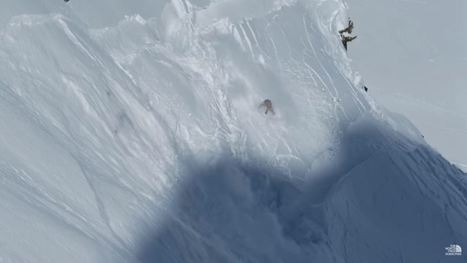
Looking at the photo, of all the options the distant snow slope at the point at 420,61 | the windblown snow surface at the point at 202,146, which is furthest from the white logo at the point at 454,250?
the distant snow slope at the point at 420,61

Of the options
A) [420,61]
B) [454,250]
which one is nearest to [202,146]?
[454,250]

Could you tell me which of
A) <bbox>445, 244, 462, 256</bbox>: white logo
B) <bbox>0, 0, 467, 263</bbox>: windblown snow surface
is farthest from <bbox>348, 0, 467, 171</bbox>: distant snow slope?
<bbox>445, 244, 462, 256</bbox>: white logo

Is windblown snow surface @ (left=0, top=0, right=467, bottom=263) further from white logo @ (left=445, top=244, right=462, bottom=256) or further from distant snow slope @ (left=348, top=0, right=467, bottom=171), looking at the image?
distant snow slope @ (left=348, top=0, right=467, bottom=171)

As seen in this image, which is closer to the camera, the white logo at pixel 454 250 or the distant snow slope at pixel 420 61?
the white logo at pixel 454 250

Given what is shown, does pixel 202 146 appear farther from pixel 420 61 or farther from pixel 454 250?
pixel 420 61

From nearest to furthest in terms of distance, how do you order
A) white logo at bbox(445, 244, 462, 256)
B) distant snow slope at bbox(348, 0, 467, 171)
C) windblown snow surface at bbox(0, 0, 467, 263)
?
windblown snow surface at bbox(0, 0, 467, 263)
white logo at bbox(445, 244, 462, 256)
distant snow slope at bbox(348, 0, 467, 171)

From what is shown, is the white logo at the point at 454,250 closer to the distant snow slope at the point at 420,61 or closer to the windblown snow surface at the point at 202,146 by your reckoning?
the windblown snow surface at the point at 202,146

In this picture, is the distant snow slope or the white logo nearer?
the white logo

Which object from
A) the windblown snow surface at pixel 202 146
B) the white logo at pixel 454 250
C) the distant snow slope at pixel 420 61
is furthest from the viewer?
the distant snow slope at pixel 420 61
